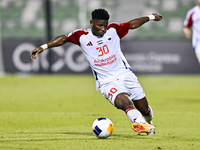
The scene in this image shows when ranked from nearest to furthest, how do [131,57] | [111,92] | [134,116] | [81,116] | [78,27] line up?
[134,116], [111,92], [81,116], [131,57], [78,27]

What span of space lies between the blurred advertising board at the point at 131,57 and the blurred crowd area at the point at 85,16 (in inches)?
94.7

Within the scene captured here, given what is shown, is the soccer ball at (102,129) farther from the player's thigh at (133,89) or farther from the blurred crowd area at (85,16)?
the blurred crowd area at (85,16)

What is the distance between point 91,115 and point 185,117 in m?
2.00

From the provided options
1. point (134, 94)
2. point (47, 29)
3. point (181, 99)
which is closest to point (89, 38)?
point (134, 94)

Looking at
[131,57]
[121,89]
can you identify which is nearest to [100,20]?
[121,89]

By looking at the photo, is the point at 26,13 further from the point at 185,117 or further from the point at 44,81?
the point at 185,117

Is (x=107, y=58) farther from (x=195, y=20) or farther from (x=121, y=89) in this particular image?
(x=195, y=20)

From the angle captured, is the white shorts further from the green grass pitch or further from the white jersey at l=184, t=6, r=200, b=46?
the white jersey at l=184, t=6, r=200, b=46

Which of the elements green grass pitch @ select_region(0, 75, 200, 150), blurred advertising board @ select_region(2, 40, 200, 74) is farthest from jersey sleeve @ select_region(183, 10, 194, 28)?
blurred advertising board @ select_region(2, 40, 200, 74)

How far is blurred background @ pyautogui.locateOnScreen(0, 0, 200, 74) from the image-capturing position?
20.9 metres

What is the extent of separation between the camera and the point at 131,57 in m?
20.9

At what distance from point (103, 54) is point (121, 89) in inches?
24.0

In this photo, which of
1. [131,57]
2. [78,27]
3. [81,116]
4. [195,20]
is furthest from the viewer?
[78,27]

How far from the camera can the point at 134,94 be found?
6750 mm
